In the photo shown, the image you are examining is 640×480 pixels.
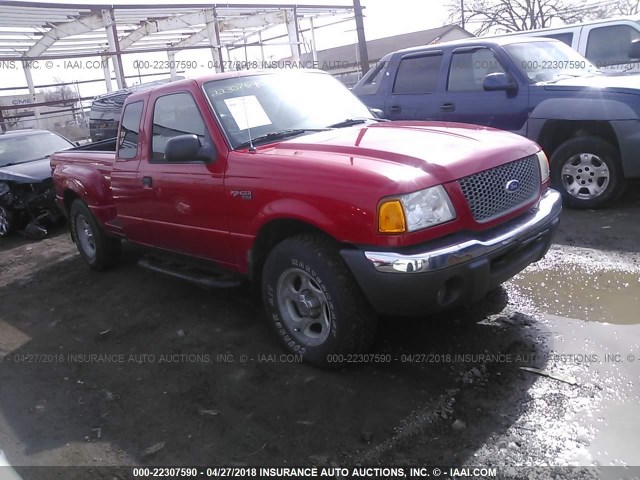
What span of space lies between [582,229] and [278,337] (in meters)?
3.62

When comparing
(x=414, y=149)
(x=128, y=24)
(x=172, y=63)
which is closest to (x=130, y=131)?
(x=414, y=149)

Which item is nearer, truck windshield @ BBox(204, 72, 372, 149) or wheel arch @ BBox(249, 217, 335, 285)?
wheel arch @ BBox(249, 217, 335, 285)

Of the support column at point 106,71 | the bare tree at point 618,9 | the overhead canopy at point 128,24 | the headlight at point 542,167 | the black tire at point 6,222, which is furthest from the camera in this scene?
the bare tree at point 618,9

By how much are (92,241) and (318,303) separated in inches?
147

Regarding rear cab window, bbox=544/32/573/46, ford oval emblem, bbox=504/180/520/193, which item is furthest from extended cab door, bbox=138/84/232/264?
rear cab window, bbox=544/32/573/46

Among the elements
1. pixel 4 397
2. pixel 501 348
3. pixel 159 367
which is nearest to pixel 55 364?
pixel 4 397

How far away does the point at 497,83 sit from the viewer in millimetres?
6473

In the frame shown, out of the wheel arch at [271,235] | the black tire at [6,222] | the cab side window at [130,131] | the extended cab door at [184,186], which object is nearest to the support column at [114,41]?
the black tire at [6,222]

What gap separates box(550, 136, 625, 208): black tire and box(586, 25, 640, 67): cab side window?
2916 millimetres

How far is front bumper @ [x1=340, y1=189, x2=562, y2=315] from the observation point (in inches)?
114

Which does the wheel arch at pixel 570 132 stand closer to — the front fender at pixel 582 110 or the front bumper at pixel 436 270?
the front fender at pixel 582 110

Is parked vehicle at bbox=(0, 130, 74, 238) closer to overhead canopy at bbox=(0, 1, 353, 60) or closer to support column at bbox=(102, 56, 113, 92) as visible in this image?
overhead canopy at bbox=(0, 1, 353, 60)

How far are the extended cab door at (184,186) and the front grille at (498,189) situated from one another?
5.47ft

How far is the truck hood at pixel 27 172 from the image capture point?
27.2ft
